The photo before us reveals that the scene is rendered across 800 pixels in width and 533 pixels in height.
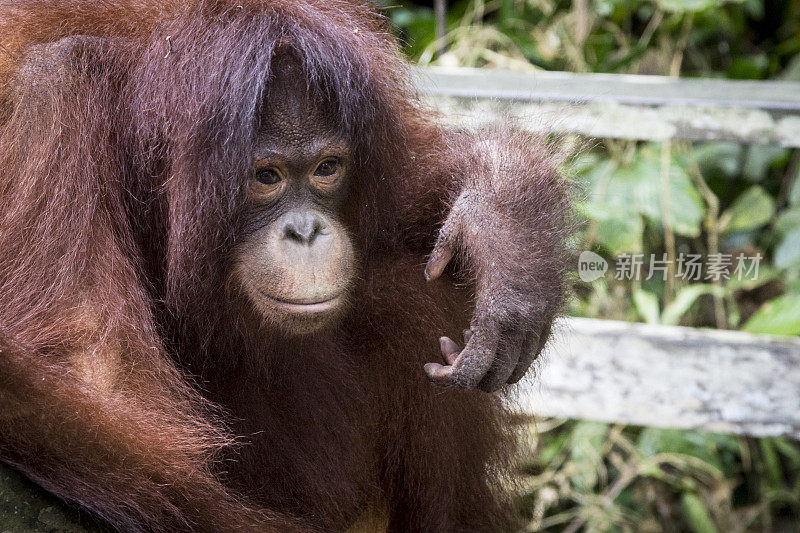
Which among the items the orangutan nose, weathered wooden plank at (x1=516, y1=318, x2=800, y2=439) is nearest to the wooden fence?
weathered wooden plank at (x1=516, y1=318, x2=800, y2=439)

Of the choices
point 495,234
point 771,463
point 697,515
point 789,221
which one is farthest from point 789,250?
point 495,234

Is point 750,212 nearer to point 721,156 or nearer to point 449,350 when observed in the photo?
point 721,156

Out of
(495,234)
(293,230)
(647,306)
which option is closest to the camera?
(293,230)

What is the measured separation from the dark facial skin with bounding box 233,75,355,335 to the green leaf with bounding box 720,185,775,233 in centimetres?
216

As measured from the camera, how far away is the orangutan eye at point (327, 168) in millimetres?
1434

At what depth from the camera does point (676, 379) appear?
7.23 ft

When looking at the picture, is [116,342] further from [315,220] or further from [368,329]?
[368,329]

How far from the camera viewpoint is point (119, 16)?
1.47m

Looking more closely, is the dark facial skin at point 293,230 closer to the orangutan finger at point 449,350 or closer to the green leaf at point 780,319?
the orangutan finger at point 449,350

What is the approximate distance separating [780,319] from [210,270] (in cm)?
176

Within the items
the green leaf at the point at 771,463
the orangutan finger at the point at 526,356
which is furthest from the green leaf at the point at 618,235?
the orangutan finger at the point at 526,356

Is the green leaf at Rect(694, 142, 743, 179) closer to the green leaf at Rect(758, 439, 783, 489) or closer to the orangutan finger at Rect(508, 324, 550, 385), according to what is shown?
the green leaf at Rect(758, 439, 783, 489)

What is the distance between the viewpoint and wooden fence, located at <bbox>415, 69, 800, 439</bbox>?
85.0 inches

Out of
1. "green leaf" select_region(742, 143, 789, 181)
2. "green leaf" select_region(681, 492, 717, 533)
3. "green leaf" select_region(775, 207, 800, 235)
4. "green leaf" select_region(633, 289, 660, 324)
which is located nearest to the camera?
"green leaf" select_region(633, 289, 660, 324)
